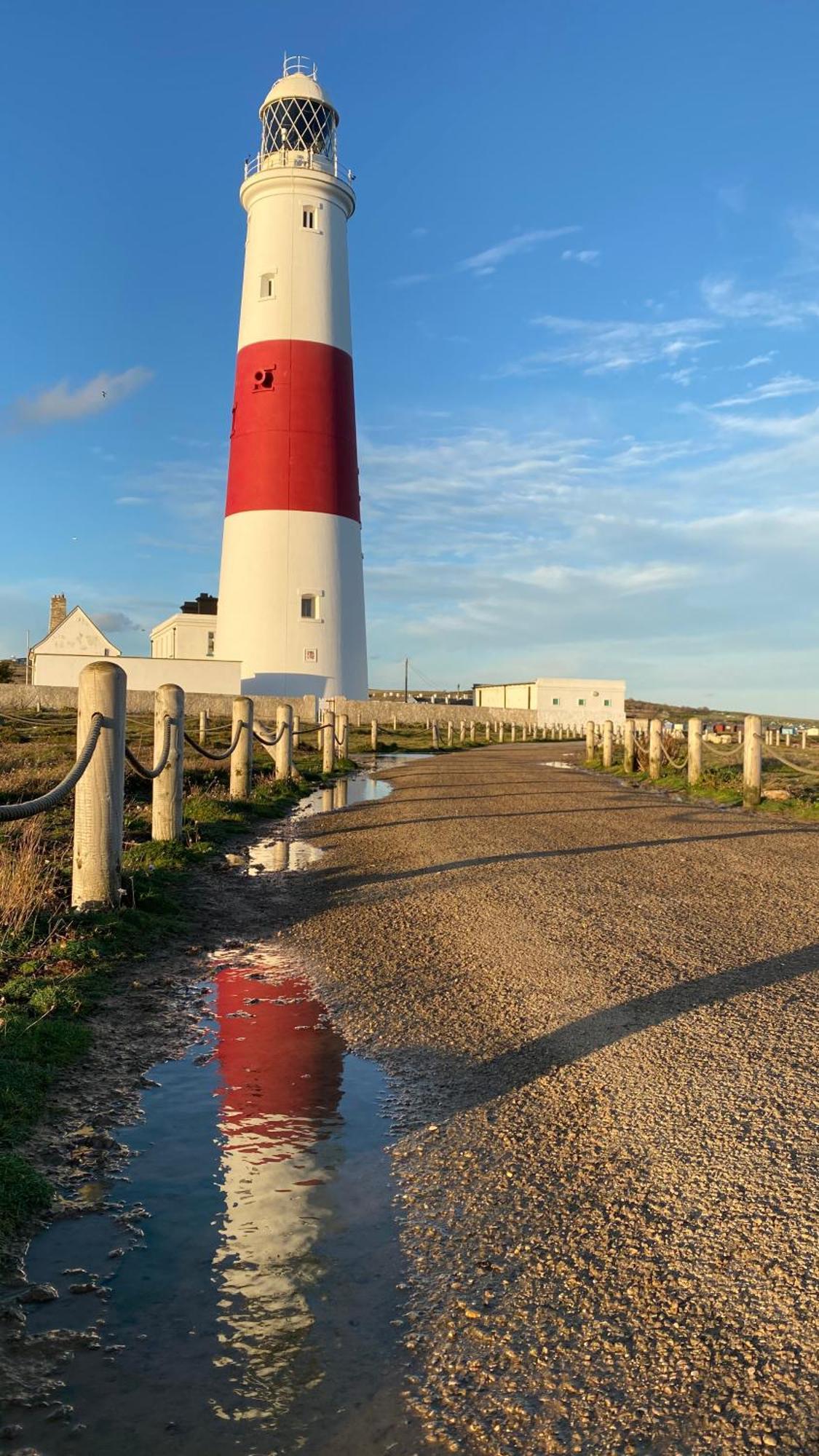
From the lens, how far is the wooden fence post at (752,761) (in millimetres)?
16703

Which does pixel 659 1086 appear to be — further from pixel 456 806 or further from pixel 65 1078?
pixel 456 806

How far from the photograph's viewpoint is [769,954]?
6617 mm

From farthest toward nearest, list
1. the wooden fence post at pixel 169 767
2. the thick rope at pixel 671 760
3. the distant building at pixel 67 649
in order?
the distant building at pixel 67 649 → the thick rope at pixel 671 760 → the wooden fence post at pixel 169 767

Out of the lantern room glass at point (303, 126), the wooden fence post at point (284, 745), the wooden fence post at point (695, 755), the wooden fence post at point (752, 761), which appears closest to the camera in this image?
the wooden fence post at point (752, 761)

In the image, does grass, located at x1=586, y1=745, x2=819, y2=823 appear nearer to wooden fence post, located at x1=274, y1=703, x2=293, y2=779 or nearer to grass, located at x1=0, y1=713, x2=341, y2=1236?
wooden fence post, located at x1=274, y1=703, x2=293, y2=779

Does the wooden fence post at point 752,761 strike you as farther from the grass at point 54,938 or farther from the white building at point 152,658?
the white building at point 152,658

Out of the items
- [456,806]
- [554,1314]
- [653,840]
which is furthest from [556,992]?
[456,806]

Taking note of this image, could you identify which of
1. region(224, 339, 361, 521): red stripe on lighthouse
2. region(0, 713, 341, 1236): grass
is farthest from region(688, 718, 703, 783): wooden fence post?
region(224, 339, 361, 521): red stripe on lighthouse

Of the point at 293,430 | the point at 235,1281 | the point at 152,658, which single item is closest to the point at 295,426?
the point at 293,430

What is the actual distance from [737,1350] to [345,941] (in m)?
4.93

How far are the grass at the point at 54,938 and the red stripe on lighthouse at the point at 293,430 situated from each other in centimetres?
2150

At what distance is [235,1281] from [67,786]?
4320 millimetres

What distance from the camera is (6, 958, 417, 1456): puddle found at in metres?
2.46

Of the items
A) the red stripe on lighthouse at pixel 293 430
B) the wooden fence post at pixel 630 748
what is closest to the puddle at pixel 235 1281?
the wooden fence post at pixel 630 748
